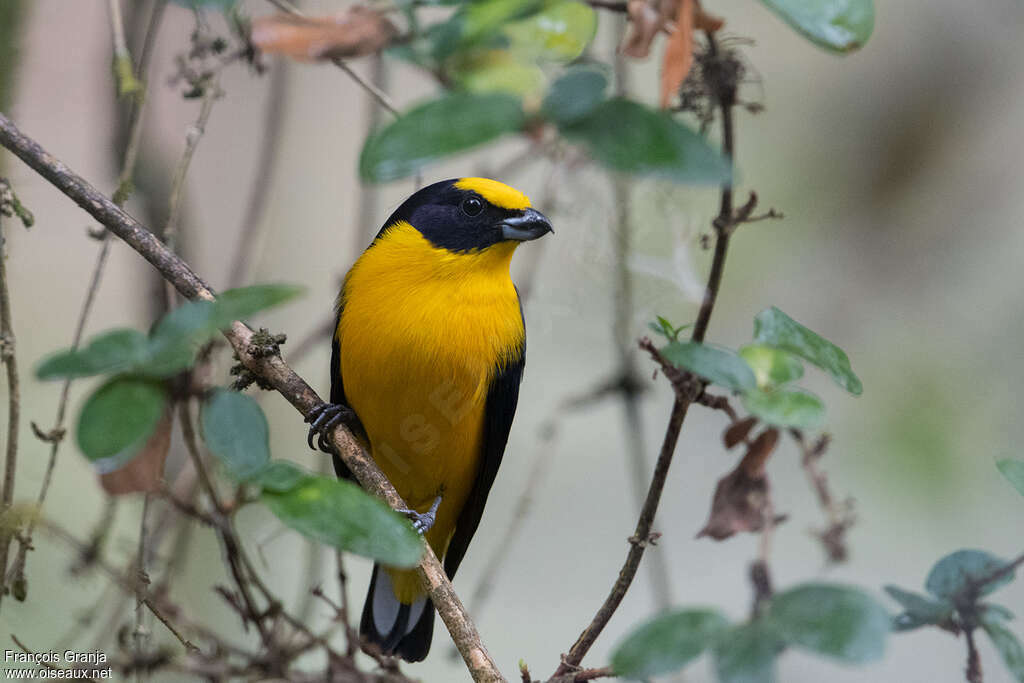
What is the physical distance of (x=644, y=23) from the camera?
142cm

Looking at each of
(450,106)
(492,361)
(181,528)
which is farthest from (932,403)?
(450,106)

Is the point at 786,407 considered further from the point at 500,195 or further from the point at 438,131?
the point at 500,195

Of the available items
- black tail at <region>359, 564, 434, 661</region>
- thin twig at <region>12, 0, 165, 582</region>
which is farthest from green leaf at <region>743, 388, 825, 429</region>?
black tail at <region>359, 564, 434, 661</region>

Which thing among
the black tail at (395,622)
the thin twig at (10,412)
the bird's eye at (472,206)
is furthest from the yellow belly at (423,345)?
the thin twig at (10,412)

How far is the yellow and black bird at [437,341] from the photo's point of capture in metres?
3.15

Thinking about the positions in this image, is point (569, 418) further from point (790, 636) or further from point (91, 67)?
point (790, 636)

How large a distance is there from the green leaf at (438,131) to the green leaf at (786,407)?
1.58 feet

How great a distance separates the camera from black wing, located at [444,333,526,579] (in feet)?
11.0

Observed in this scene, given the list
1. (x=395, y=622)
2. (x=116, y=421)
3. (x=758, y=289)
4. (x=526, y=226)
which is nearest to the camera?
(x=116, y=421)

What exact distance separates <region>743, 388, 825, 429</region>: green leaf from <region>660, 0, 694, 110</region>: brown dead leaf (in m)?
0.42

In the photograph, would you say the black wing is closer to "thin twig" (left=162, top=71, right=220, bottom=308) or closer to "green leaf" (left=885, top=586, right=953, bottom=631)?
"thin twig" (left=162, top=71, right=220, bottom=308)

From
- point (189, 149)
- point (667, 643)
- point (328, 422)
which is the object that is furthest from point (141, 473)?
point (328, 422)

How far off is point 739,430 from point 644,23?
60cm

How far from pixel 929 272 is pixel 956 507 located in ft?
3.80
